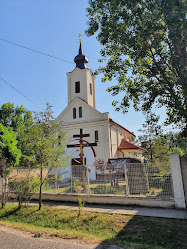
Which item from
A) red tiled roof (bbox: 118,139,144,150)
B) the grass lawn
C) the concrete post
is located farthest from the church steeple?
the grass lawn

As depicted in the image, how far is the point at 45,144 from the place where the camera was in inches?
319

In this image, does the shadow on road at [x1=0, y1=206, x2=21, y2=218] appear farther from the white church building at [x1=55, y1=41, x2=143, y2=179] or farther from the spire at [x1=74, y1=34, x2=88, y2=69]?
the spire at [x1=74, y1=34, x2=88, y2=69]

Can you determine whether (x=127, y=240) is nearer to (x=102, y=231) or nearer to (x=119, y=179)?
(x=102, y=231)

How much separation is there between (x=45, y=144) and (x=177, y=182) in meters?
5.54

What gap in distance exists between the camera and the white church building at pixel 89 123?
71.5 ft

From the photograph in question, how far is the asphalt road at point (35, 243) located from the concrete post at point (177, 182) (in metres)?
3.79

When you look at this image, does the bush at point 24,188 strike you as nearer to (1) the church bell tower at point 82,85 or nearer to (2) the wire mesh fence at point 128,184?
(2) the wire mesh fence at point 128,184

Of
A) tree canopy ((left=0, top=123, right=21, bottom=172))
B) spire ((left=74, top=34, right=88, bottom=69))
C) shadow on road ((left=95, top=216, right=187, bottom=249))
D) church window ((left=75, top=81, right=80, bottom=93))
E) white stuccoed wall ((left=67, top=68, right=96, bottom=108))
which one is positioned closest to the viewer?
shadow on road ((left=95, top=216, right=187, bottom=249))

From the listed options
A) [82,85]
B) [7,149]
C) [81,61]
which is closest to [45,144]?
[7,149]

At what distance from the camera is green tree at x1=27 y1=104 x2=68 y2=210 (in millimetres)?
8141

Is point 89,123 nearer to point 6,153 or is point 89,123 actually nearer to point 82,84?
point 82,84

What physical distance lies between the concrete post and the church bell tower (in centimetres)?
1873

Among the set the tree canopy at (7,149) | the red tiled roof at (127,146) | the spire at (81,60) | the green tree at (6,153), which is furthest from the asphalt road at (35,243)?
the spire at (81,60)

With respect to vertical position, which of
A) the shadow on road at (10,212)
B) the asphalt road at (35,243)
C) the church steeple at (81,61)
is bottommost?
Answer: the asphalt road at (35,243)
